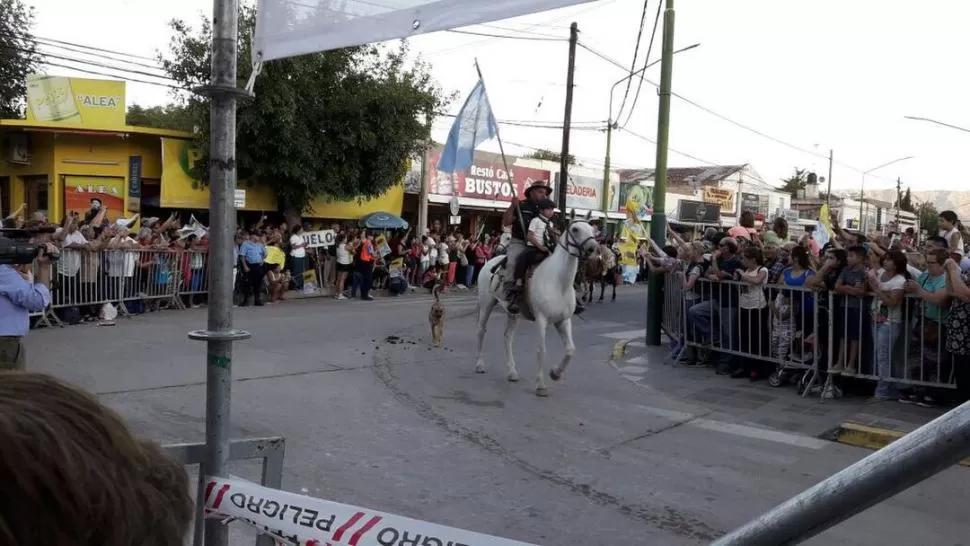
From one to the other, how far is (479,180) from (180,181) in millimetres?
12168

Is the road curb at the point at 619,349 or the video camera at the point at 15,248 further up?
the video camera at the point at 15,248

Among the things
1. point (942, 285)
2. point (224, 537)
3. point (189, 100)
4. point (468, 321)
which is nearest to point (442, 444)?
point (224, 537)

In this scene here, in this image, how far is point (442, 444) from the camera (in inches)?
285

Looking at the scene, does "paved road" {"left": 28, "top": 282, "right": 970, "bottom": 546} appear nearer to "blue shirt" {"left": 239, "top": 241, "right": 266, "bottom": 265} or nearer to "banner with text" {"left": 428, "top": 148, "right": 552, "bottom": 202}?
"blue shirt" {"left": 239, "top": 241, "right": 266, "bottom": 265}

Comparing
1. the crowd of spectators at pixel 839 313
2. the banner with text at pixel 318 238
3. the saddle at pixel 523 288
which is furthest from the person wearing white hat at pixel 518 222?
the banner with text at pixel 318 238

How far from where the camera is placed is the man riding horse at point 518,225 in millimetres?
10570

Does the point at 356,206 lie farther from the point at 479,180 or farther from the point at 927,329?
the point at 927,329

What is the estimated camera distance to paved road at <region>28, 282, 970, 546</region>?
18.3ft

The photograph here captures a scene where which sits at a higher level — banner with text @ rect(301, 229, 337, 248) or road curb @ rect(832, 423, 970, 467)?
banner with text @ rect(301, 229, 337, 248)

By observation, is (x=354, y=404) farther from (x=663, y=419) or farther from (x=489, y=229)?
(x=489, y=229)

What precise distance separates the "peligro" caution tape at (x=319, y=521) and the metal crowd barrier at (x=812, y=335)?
8.75 metres

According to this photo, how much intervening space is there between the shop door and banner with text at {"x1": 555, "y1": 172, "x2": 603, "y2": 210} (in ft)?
65.9

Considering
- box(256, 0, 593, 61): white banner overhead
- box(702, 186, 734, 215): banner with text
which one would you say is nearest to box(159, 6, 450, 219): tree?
box(256, 0, 593, 61): white banner overhead

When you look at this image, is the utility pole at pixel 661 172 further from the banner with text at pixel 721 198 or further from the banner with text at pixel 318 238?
the banner with text at pixel 721 198
